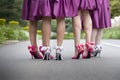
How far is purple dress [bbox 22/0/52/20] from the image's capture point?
645cm

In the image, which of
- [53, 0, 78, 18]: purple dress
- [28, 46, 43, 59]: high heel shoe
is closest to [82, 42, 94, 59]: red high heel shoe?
[53, 0, 78, 18]: purple dress

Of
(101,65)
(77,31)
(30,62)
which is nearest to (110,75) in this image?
(101,65)

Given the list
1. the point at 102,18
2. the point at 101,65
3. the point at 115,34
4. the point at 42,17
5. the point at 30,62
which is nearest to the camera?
the point at 101,65

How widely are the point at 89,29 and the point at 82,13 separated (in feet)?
0.72

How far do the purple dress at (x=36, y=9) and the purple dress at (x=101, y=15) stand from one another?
81cm

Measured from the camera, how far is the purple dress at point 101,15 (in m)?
7.16

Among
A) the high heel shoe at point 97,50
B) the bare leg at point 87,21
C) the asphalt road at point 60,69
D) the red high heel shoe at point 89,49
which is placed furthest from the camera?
the high heel shoe at point 97,50

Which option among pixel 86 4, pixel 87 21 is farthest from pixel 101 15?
pixel 86 4

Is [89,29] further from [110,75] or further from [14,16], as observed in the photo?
[14,16]

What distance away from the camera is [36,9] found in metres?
6.53

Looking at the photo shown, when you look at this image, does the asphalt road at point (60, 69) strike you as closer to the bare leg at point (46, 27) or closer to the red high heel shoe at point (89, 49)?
the red high heel shoe at point (89, 49)

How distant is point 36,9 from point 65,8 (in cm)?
33

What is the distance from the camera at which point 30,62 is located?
20.5ft

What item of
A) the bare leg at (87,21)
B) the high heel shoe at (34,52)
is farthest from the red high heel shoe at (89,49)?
the high heel shoe at (34,52)
